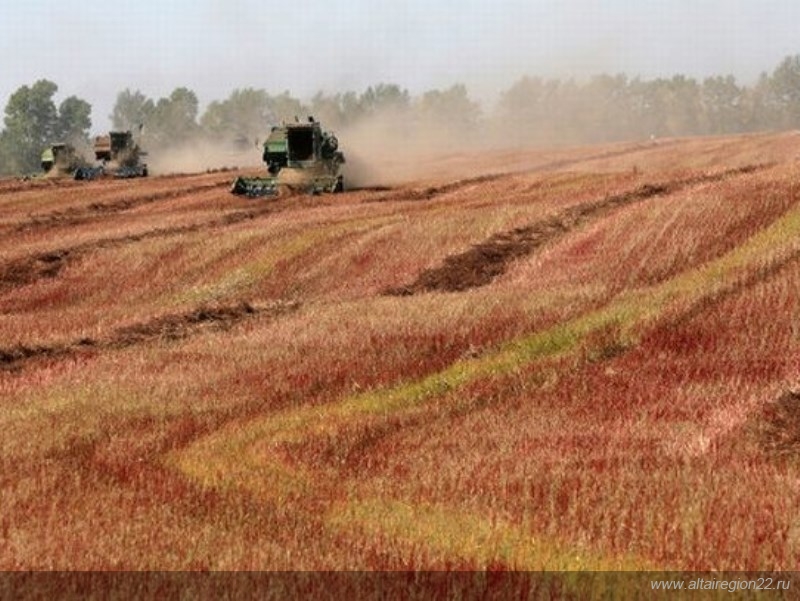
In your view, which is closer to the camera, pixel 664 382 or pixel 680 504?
pixel 680 504

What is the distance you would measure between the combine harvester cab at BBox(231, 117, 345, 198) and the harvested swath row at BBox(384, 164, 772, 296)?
652 inches

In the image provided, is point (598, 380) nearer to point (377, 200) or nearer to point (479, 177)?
point (377, 200)

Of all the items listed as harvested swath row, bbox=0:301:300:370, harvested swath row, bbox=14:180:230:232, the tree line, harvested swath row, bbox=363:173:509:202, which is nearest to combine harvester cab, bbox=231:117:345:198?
harvested swath row, bbox=363:173:509:202

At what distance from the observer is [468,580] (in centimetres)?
702

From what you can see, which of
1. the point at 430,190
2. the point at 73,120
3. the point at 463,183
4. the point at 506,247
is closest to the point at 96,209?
the point at 430,190

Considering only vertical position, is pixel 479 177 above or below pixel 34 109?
below

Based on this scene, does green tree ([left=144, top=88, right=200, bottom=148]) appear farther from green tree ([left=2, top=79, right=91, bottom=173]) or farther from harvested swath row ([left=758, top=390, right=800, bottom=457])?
harvested swath row ([left=758, top=390, right=800, bottom=457])

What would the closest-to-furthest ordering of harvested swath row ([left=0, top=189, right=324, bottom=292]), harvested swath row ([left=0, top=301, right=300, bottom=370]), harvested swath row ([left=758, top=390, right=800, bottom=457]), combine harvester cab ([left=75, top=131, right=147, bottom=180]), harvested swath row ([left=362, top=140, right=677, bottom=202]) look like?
harvested swath row ([left=758, top=390, right=800, bottom=457]) → harvested swath row ([left=0, top=301, right=300, bottom=370]) → harvested swath row ([left=0, top=189, right=324, bottom=292]) → harvested swath row ([left=362, top=140, right=677, bottom=202]) → combine harvester cab ([left=75, top=131, right=147, bottom=180])

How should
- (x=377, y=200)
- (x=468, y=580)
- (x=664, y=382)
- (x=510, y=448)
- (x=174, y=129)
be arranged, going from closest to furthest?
(x=468, y=580) → (x=510, y=448) → (x=664, y=382) → (x=377, y=200) → (x=174, y=129)

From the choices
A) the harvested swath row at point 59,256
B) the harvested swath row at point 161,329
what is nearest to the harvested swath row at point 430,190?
the harvested swath row at point 59,256

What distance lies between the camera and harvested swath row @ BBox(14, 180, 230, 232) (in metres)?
39.2

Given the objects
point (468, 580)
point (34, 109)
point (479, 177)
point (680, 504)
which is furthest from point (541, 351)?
point (34, 109)

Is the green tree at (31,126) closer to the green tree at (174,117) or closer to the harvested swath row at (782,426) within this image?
the green tree at (174,117)

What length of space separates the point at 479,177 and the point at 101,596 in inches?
1814
